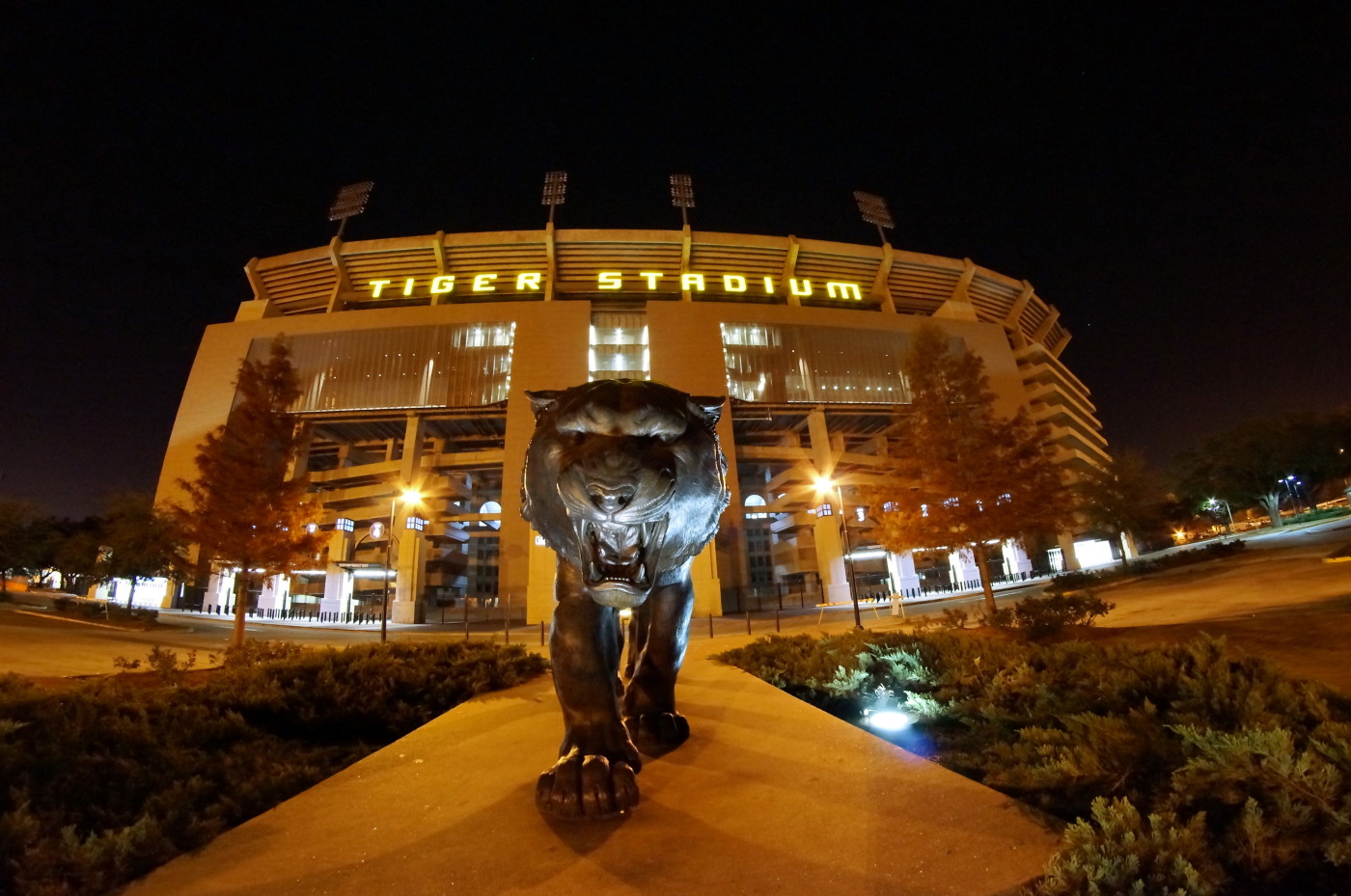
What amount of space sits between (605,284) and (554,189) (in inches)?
398

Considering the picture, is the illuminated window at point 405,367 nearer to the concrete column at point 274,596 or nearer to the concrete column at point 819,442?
the concrete column at point 274,596

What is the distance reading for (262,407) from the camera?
53.2 feet

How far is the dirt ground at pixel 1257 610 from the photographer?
4.96 m

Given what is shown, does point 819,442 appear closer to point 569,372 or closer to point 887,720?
point 569,372

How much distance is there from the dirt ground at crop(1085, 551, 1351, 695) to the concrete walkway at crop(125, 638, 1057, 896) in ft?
7.01

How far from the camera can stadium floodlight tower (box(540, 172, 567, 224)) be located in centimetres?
4434

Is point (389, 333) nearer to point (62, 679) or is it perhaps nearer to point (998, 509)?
point (62, 679)

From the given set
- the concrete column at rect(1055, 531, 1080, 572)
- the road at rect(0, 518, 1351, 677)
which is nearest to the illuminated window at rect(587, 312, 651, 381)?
the road at rect(0, 518, 1351, 677)

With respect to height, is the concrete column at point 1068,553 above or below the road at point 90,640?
above

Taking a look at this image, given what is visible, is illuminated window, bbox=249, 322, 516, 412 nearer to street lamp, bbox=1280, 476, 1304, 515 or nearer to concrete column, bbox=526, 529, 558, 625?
concrete column, bbox=526, 529, 558, 625

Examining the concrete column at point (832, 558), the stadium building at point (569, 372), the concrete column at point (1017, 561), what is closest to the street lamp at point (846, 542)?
the concrete column at point (832, 558)

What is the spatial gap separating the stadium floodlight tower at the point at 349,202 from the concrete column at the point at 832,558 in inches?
1726

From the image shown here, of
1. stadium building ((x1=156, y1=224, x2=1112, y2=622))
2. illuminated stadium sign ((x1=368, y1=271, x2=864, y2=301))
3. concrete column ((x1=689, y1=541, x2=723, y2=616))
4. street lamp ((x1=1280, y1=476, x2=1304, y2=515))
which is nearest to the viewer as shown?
concrete column ((x1=689, y1=541, x2=723, y2=616))

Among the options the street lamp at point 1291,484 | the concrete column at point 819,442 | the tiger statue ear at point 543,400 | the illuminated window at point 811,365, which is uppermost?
the illuminated window at point 811,365
